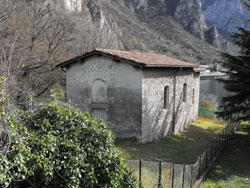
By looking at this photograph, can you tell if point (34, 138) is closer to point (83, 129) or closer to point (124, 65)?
point (83, 129)

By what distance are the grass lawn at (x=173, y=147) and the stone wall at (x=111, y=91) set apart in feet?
2.92

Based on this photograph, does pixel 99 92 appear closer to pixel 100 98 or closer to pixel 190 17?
pixel 100 98

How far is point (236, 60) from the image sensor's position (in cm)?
1274

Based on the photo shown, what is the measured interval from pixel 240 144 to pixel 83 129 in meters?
11.5

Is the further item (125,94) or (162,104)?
(162,104)

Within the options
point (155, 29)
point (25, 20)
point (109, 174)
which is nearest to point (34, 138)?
point (109, 174)

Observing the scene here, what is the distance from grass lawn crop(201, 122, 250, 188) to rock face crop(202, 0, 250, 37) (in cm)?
14919

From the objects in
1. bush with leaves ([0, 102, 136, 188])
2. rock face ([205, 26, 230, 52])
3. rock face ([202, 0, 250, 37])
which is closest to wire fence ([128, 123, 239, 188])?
bush with leaves ([0, 102, 136, 188])

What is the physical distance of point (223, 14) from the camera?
153m

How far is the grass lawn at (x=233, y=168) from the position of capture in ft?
27.9

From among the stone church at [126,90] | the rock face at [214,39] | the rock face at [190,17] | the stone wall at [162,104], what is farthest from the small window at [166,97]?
the rock face at [214,39]

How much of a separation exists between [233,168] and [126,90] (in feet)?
20.7

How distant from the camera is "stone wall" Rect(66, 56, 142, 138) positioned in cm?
1173

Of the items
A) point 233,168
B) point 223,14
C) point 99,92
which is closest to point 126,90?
point 99,92
